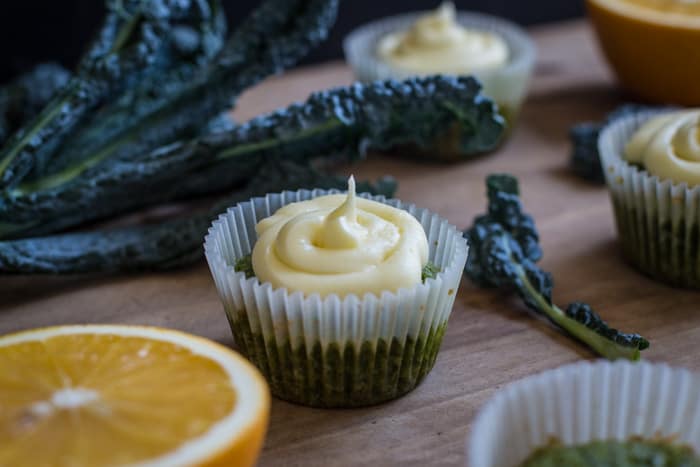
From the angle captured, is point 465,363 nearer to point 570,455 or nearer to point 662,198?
point 570,455

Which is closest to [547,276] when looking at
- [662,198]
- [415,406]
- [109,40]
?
[662,198]

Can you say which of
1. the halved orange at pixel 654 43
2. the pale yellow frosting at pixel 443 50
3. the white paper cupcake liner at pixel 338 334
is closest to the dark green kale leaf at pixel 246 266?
the white paper cupcake liner at pixel 338 334

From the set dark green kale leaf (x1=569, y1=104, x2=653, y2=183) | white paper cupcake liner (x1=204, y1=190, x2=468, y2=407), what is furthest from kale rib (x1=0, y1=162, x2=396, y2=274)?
dark green kale leaf (x1=569, y1=104, x2=653, y2=183)

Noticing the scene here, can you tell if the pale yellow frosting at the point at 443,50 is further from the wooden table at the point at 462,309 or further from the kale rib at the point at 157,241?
the kale rib at the point at 157,241

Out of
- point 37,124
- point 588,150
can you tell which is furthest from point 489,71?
point 37,124

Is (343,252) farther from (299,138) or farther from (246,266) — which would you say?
(299,138)

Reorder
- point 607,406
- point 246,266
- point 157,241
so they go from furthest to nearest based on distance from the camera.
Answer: point 157,241 < point 246,266 < point 607,406

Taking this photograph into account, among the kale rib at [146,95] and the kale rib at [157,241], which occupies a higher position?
the kale rib at [146,95]

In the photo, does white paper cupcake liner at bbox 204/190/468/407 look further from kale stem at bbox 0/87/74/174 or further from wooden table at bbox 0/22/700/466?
kale stem at bbox 0/87/74/174
